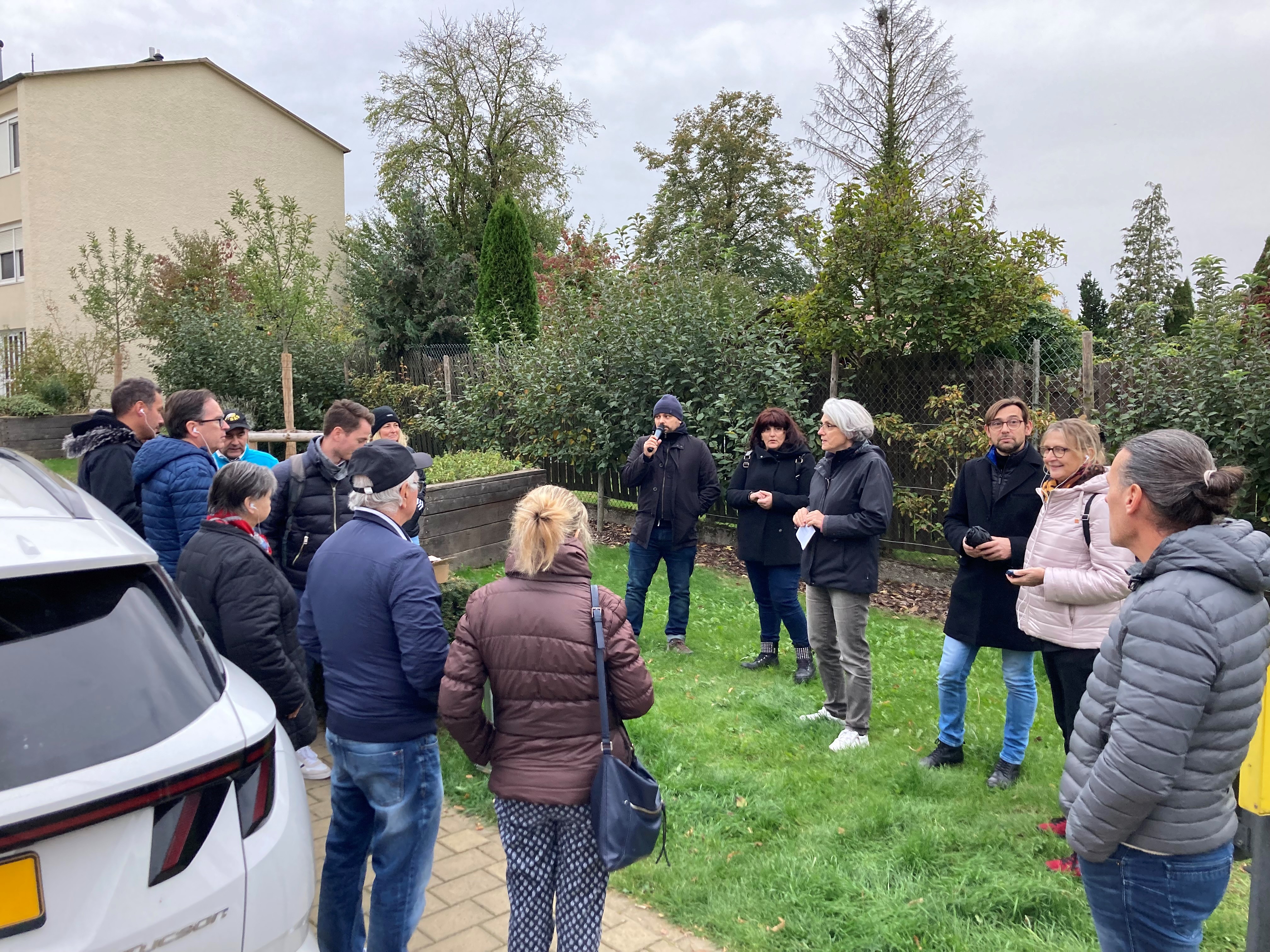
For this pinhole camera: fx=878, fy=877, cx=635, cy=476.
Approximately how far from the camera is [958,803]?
4273mm

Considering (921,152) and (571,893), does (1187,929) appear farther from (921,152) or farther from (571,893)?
(921,152)

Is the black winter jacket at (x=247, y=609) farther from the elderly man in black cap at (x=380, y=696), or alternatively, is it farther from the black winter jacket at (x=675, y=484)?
the black winter jacket at (x=675, y=484)

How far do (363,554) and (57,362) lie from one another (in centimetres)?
2193

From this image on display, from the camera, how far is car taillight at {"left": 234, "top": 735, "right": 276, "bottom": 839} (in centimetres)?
209

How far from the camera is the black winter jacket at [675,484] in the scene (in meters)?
6.82

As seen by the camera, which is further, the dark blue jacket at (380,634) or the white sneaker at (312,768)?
the white sneaker at (312,768)

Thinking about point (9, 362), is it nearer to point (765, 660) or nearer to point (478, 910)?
point (765, 660)

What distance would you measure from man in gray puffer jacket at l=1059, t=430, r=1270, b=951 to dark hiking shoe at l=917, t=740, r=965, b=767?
2.38 meters

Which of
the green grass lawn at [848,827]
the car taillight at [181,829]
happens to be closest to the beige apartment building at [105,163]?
the green grass lawn at [848,827]

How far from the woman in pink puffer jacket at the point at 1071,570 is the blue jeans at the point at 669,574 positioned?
10.0ft

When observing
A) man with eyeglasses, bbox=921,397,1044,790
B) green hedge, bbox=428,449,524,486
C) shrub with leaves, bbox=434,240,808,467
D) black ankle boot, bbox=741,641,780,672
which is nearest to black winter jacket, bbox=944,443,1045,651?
man with eyeglasses, bbox=921,397,1044,790

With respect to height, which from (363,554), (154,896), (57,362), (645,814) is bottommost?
(645,814)

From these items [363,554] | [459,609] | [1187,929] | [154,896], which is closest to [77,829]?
[154,896]

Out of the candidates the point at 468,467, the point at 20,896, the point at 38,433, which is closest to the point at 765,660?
the point at 468,467
